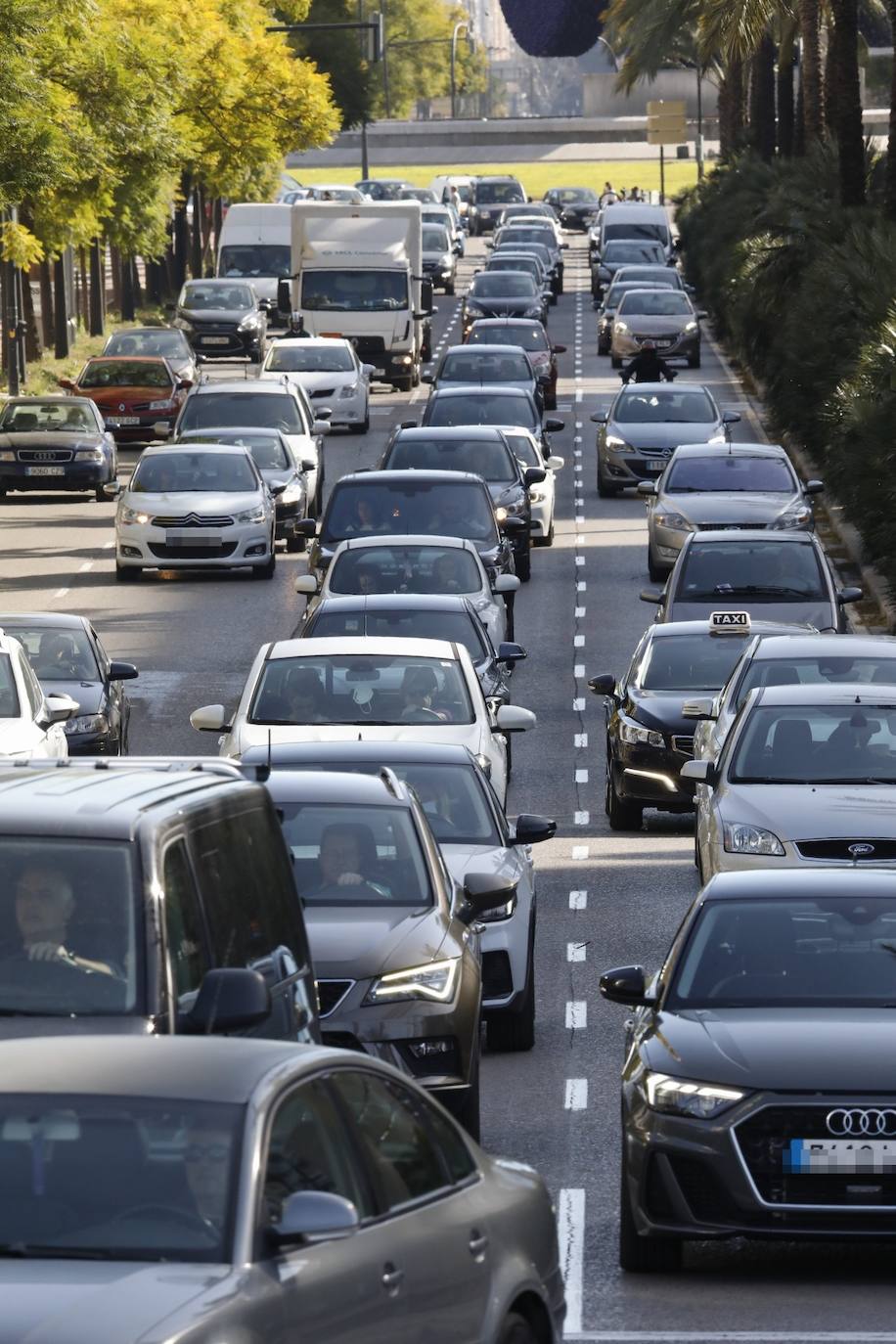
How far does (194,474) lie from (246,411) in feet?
17.6

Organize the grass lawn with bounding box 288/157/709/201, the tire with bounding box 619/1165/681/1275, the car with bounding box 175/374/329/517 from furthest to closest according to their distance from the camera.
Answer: the grass lawn with bounding box 288/157/709/201
the car with bounding box 175/374/329/517
the tire with bounding box 619/1165/681/1275

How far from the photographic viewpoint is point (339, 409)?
46500mm

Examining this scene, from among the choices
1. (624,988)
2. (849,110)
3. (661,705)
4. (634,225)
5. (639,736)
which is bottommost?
(639,736)

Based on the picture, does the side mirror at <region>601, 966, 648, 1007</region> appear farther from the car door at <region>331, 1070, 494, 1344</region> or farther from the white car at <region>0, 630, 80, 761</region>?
the white car at <region>0, 630, 80, 761</region>

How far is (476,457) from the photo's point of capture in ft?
103

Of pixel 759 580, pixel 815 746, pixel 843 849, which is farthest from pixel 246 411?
pixel 843 849

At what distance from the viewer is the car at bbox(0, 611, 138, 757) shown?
21375 mm

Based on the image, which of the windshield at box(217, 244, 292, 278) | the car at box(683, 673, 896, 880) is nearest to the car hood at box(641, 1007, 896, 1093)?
the car at box(683, 673, 896, 880)

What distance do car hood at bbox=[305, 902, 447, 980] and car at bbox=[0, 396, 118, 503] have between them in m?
27.8

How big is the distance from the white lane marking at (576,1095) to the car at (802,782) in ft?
6.33

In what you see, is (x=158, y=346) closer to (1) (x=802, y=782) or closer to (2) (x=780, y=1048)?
(1) (x=802, y=782)

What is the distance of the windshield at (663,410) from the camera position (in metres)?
38.8

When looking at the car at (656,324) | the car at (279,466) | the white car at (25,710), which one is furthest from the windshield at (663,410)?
the white car at (25,710)

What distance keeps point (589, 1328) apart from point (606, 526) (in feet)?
95.9
